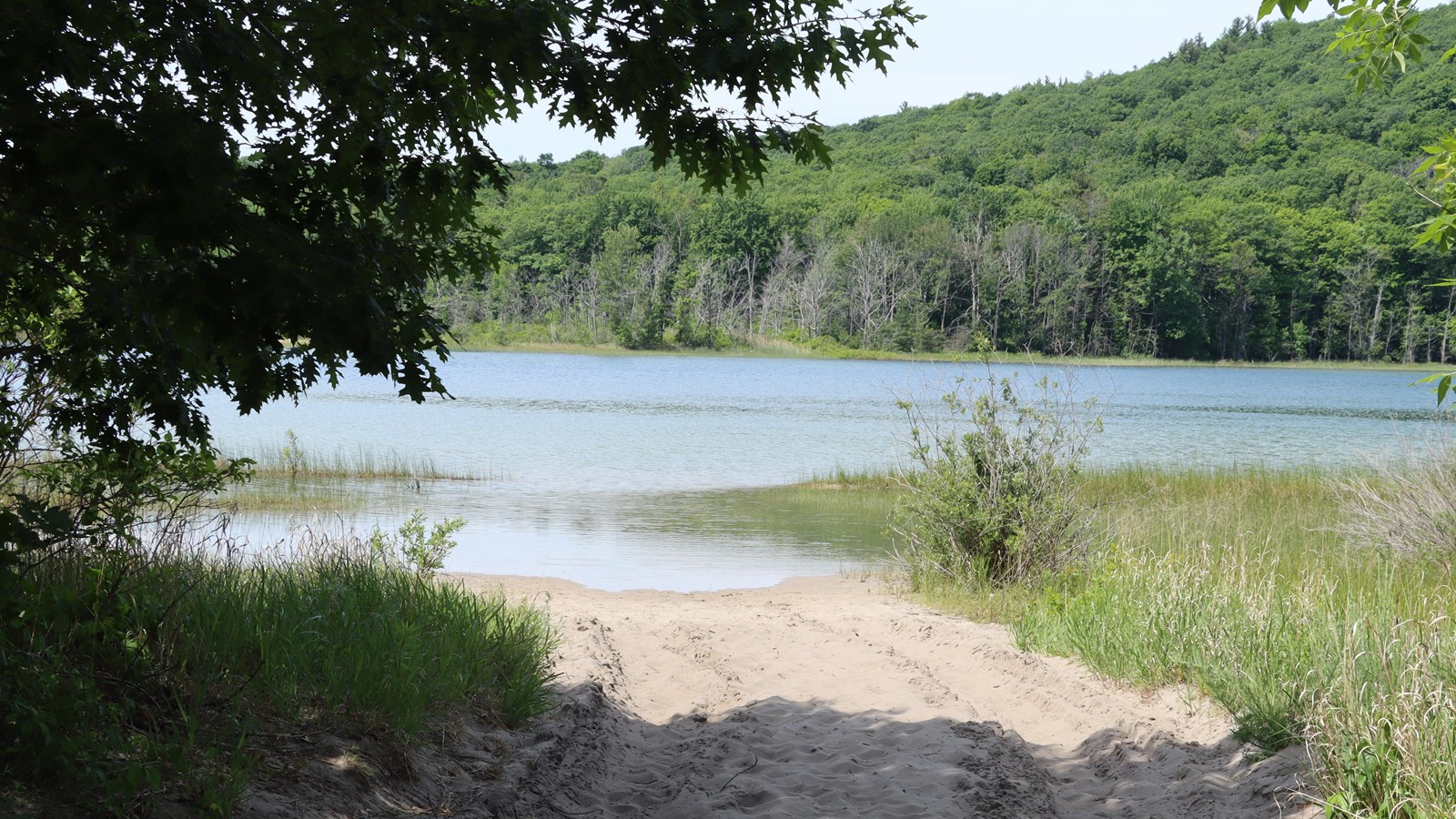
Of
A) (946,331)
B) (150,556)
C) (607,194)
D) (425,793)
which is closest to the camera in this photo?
(425,793)

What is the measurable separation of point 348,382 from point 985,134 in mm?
91247

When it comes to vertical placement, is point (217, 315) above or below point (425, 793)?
above

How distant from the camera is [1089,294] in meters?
93.1

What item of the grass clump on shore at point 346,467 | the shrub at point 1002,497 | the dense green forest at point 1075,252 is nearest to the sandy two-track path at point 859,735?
the shrub at point 1002,497

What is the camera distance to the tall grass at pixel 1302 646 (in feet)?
15.5

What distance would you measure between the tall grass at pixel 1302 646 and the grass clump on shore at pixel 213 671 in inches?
157

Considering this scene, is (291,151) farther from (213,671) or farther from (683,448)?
(683,448)

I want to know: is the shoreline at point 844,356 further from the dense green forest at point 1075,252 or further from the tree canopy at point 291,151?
the tree canopy at point 291,151

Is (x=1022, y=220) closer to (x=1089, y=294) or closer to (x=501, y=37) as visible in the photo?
(x=1089, y=294)

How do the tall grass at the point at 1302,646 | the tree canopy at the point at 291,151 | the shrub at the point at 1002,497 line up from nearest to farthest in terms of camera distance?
the tree canopy at the point at 291,151 → the tall grass at the point at 1302,646 → the shrub at the point at 1002,497

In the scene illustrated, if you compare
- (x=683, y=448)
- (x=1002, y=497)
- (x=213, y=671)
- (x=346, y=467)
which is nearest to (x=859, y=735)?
(x=213, y=671)

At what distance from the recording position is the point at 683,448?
28719mm

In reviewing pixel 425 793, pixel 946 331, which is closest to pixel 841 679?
pixel 425 793

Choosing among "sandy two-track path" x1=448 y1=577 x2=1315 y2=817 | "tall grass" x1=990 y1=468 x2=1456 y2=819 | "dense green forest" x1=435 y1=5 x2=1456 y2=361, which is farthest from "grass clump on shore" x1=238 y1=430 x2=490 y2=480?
"dense green forest" x1=435 y1=5 x2=1456 y2=361
